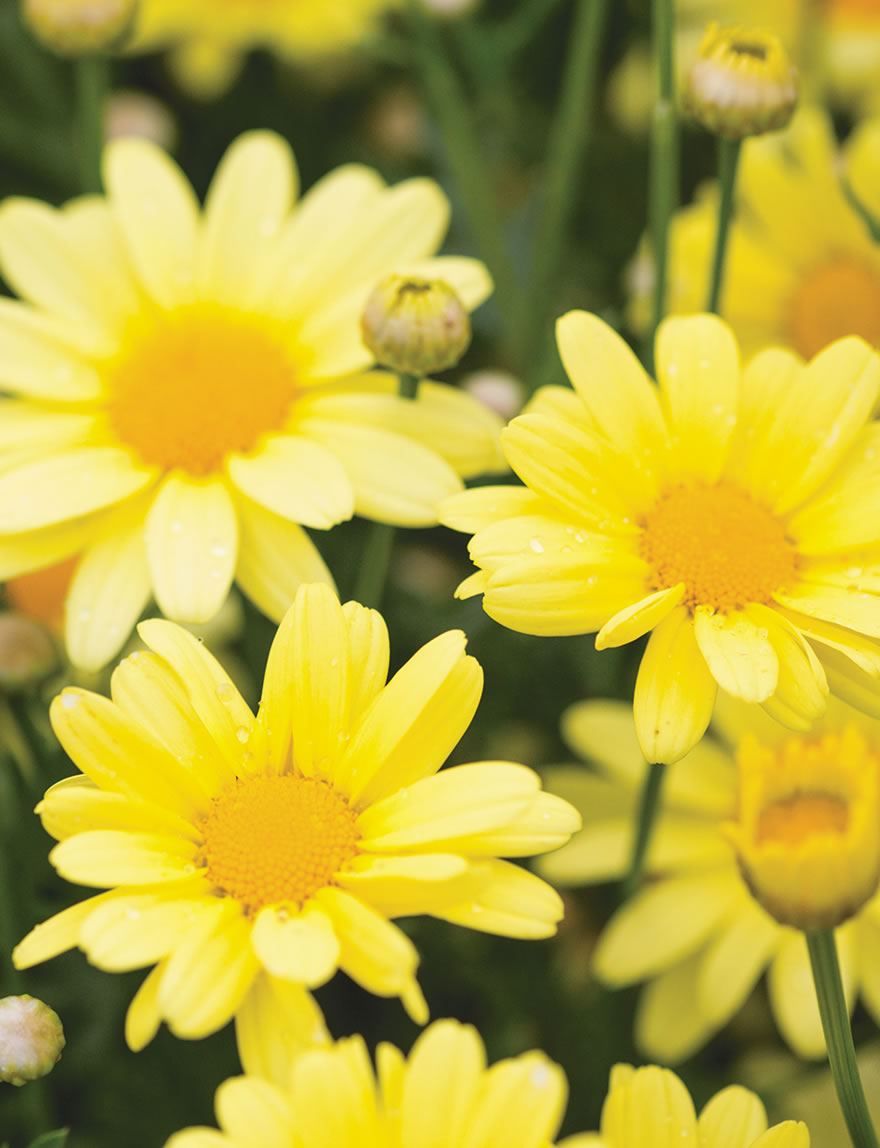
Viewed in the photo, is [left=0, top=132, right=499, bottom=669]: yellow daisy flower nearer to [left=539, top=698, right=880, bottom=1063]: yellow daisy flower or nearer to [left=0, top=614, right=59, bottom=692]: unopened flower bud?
[left=0, top=614, right=59, bottom=692]: unopened flower bud

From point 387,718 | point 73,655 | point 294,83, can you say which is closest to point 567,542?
point 387,718

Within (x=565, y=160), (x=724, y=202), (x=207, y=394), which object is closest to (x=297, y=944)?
(x=207, y=394)

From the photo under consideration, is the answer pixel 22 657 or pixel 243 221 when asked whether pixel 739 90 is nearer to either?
pixel 243 221

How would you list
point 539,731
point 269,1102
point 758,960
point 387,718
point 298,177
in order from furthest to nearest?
point 298,177
point 539,731
point 758,960
point 387,718
point 269,1102

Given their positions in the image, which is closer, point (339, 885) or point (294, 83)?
point (339, 885)

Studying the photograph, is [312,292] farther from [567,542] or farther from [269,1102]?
[269,1102]

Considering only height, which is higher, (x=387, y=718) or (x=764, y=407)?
(x=764, y=407)

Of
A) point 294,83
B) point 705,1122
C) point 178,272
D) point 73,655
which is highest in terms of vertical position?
point 294,83
